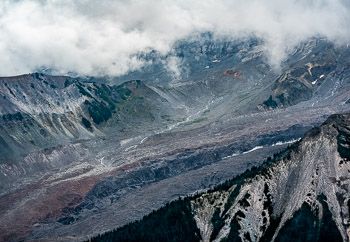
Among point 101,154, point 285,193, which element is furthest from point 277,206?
point 101,154

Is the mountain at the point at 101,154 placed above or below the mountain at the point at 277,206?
above

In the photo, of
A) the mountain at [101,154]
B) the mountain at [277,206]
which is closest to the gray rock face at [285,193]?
the mountain at [277,206]

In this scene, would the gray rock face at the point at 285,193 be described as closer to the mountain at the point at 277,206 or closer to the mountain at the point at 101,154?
the mountain at the point at 277,206

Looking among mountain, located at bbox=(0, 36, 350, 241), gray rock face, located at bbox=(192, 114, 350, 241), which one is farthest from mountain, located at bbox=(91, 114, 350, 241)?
mountain, located at bbox=(0, 36, 350, 241)

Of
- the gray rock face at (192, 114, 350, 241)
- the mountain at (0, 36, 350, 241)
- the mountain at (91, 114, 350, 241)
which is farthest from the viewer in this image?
the mountain at (0, 36, 350, 241)

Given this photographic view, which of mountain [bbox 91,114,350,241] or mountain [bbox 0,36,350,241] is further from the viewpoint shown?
mountain [bbox 0,36,350,241]

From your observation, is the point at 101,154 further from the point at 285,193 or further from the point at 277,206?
the point at 277,206

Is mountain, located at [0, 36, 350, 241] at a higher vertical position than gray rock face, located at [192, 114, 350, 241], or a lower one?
higher

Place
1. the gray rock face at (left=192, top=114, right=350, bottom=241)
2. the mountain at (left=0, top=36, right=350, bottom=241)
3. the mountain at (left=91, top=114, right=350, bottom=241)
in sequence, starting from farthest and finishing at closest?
1. the mountain at (left=0, top=36, right=350, bottom=241)
2. the gray rock face at (left=192, top=114, right=350, bottom=241)
3. the mountain at (left=91, top=114, right=350, bottom=241)

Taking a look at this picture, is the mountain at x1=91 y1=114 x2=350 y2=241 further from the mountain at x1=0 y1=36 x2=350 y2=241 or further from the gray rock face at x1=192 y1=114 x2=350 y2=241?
the mountain at x1=0 y1=36 x2=350 y2=241

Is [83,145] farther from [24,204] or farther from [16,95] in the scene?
[24,204]
